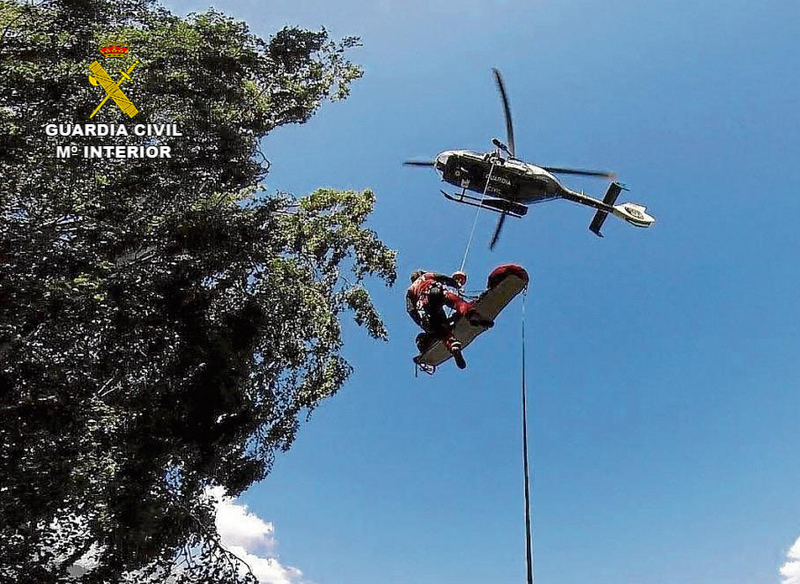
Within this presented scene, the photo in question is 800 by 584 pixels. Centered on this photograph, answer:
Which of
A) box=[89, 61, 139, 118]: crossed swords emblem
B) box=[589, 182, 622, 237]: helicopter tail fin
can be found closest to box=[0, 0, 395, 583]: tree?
box=[89, 61, 139, 118]: crossed swords emblem

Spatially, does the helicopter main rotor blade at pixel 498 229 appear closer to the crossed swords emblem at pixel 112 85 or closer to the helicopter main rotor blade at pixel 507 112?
the helicopter main rotor blade at pixel 507 112

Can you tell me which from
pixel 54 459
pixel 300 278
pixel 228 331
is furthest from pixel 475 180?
pixel 54 459

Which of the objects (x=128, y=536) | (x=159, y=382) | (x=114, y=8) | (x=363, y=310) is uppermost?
(x=114, y=8)

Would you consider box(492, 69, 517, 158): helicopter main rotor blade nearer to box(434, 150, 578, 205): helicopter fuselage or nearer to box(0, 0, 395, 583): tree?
box(434, 150, 578, 205): helicopter fuselage

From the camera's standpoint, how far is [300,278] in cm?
1180

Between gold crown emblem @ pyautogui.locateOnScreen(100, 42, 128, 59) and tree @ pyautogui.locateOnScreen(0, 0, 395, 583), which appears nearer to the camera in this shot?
tree @ pyautogui.locateOnScreen(0, 0, 395, 583)

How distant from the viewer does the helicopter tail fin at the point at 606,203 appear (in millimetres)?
12445

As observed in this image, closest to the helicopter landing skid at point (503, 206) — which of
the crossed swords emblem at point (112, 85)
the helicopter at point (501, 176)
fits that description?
the helicopter at point (501, 176)

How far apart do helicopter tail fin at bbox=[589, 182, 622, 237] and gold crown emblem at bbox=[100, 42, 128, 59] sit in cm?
1005

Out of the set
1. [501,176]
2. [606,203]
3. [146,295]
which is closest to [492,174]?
[501,176]

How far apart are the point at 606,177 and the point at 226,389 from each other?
29.8 ft

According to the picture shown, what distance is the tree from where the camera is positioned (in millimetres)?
8102

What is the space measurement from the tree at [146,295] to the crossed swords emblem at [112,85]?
12 centimetres

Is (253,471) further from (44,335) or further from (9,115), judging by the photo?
(9,115)
